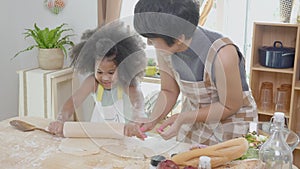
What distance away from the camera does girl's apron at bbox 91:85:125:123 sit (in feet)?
4.65

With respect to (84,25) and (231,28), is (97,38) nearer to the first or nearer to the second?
(84,25)

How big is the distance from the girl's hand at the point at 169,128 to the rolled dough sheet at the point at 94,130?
0.14 metres

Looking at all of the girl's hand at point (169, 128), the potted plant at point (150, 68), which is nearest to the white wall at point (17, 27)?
the potted plant at point (150, 68)

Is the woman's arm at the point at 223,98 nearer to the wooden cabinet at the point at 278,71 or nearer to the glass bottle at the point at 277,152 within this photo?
the glass bottle at the point at 277,152

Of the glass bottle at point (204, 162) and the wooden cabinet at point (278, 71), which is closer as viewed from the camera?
the glass bottle at point (204, 162)

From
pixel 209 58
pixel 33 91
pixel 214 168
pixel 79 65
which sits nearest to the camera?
pixel 214 168

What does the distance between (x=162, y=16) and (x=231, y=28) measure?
1.83 m

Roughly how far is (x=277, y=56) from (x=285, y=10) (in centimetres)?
28

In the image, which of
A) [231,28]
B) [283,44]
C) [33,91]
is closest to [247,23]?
[231,28]

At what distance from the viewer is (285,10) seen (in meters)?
2.51

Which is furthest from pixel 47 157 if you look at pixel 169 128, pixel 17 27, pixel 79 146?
pixel 17 27

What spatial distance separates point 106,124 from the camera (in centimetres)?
141

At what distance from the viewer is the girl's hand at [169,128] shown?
4.34ft

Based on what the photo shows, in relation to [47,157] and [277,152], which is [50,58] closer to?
[47,157]
